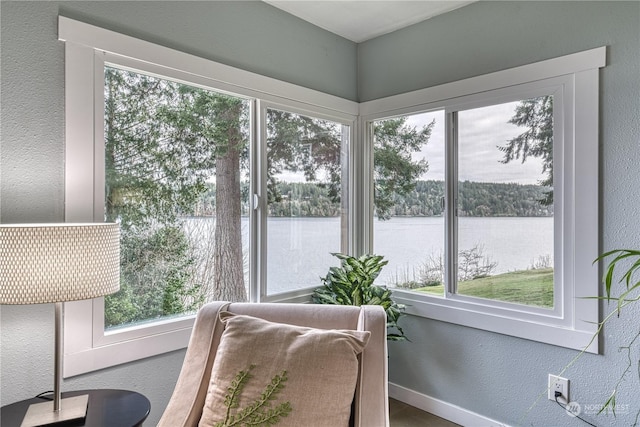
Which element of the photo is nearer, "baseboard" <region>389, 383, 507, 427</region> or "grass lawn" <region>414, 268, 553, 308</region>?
"grass lawn" <region>414, 268, 553, 308</region>

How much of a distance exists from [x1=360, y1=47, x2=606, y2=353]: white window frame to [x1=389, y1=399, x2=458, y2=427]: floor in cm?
64

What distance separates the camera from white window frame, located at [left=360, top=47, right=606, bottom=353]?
1818 millimetres

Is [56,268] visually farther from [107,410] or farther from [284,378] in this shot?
[284,378]

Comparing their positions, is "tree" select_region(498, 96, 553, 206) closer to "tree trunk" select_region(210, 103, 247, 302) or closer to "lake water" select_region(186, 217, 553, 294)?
"lake water" select_region(186, 217, 553, 294)

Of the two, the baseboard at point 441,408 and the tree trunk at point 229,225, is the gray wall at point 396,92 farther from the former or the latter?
the tree trunk at point 229,225

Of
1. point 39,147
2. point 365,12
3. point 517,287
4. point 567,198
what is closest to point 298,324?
point 39,147

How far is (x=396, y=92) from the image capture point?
264 centimetres

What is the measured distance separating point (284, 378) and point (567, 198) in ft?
5.39

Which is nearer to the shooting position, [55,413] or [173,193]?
[55,413]

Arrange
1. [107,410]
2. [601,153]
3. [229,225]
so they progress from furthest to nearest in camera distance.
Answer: [229,225]
[601,153]
[107,410]

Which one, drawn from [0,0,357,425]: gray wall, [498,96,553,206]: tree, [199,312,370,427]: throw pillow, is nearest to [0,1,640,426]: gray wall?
[0,0,357,425]: gray wall

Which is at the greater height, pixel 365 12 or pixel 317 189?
pixel 365 12

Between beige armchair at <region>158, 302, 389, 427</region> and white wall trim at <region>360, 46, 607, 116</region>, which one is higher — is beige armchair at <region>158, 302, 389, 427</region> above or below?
below

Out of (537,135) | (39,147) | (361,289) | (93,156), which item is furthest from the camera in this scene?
(361,289)
